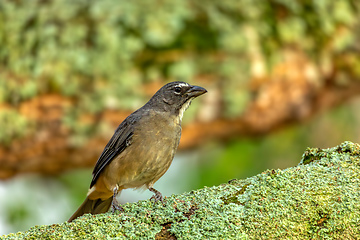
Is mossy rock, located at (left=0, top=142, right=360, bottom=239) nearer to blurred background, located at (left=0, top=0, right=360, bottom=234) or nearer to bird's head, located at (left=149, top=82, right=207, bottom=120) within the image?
bird's head, located at (left=149, top=82, right=207, bottom=120)

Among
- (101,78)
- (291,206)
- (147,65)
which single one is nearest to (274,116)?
(147,65)

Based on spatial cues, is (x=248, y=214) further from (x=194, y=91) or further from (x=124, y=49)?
(x=124, y=49)

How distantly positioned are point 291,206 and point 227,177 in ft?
13.5

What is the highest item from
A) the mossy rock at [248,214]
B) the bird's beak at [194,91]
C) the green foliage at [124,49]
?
the green foliage at [124,49]

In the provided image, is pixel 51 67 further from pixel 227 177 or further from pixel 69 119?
pixel 227 177

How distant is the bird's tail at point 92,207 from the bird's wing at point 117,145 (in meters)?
0.18

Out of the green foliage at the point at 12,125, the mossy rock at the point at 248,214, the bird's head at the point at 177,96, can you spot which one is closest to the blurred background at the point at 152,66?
the green foliage at the point at 12,125

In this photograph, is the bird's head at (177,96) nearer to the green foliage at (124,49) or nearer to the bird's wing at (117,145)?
the bird's wing at (117,145)

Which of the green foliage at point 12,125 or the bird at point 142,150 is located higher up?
the green foliage at point 12,125

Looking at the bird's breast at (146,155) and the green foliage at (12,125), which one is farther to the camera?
the green foliage at (12,125)

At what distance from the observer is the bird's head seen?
4363mm

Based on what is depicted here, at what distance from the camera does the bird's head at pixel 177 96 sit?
4.36m

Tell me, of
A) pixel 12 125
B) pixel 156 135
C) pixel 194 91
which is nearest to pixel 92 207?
pixel 156 135

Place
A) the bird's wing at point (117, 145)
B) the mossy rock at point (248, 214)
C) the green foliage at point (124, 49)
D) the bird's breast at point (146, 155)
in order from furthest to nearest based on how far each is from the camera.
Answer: the green foliage at point (124, 49) → the bird's wing at point (117, 145) → the bird's breast at point (146, 155) → the mossy rock at point (248, 214)
